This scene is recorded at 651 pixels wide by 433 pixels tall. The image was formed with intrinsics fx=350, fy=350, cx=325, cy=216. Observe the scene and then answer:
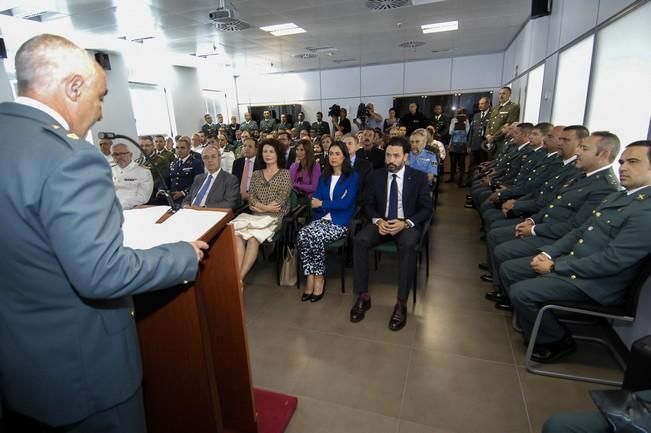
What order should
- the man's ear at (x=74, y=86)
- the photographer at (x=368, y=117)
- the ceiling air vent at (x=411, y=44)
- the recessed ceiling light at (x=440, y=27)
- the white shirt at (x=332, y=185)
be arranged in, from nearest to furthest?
the man's ear at (x=74, y=86)
the white shirt at (x=332, y=185)
the recessed ceiling light at (x=440, y=27)
the ceiling air vent at (x=411, y=44)
the photographer at (x=368, y=117)

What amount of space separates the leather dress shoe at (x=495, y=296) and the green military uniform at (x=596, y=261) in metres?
0.57

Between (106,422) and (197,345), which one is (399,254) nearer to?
(197,345)

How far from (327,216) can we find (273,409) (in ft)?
5.75

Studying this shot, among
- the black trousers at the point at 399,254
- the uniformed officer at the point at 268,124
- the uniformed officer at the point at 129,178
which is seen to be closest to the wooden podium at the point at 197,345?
the black trousers at the point at 399,254

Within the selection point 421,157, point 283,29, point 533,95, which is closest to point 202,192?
point 421,157

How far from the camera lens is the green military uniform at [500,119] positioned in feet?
19.8

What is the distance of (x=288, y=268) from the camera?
3191mm

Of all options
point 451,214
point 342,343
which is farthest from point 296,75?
point 342,343

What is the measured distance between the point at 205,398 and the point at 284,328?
1.34 metres

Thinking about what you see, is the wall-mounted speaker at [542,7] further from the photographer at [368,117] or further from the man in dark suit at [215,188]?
the photographer at [368,117]

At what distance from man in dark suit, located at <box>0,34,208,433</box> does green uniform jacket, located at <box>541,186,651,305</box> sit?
6.55 feet

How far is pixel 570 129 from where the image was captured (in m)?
2.90

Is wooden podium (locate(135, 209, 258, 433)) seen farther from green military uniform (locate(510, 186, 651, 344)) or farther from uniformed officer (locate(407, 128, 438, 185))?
uniformed officer (locate(407, 128, 438, 185))

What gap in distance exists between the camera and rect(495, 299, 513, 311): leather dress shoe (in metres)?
2.68
